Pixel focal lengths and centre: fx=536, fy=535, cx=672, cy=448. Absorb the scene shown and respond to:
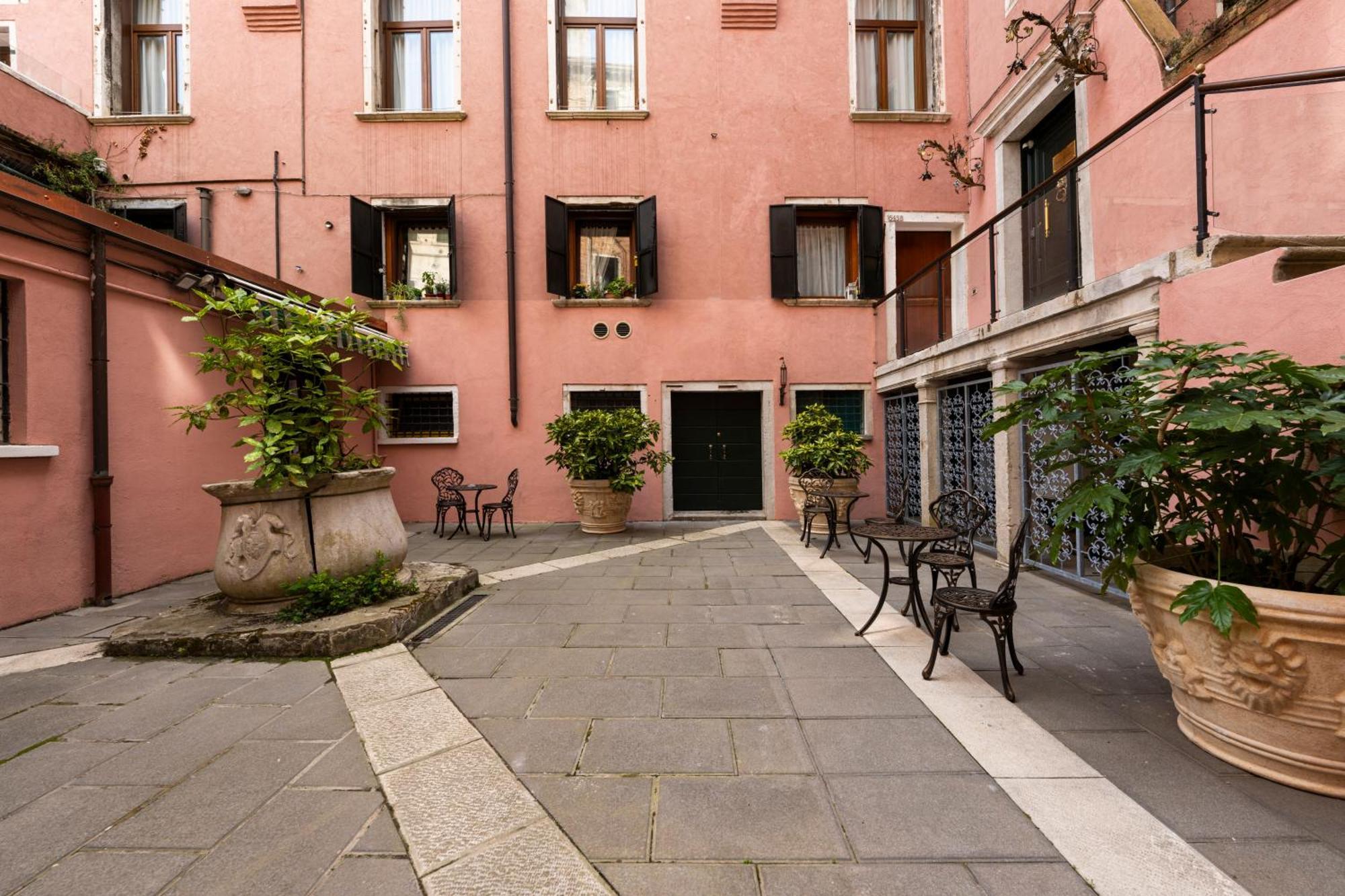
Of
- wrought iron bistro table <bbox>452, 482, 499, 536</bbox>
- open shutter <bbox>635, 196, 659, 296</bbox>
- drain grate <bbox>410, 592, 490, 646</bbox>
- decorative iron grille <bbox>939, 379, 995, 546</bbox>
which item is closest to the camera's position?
drain grate <bbox>410, 592, 490, 646</bbox>

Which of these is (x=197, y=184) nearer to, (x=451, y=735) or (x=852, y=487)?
(x=451, y=735)

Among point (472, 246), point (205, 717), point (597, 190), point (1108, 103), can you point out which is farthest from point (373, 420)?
point (1108, 103)

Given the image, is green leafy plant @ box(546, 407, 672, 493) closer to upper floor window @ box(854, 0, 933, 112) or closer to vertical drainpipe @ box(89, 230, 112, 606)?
vertical drainpipe @ box(89, 230, 112, 606)

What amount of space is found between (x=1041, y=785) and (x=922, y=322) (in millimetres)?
6668

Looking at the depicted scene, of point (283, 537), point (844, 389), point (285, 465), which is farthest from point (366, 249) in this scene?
point (844, 389)

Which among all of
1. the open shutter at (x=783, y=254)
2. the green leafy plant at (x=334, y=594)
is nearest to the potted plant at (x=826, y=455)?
the open shutter at (x=783, y=254)

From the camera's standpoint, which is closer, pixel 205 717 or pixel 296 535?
pixel 205 717

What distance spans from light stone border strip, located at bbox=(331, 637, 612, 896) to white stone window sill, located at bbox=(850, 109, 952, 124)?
1045cm

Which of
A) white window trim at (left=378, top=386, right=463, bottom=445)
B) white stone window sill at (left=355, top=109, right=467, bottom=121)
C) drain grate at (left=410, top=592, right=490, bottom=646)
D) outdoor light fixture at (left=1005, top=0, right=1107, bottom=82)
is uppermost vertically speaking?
white stone window sill at (left=355, top=109, right=467, bottom=121)

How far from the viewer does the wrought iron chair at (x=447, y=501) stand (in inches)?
309

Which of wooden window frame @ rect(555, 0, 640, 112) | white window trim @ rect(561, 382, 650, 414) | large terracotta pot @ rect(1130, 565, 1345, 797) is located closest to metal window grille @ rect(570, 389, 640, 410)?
white window trim @ rect(561, 382, 650, 414)

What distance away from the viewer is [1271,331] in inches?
115

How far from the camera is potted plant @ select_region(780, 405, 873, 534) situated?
7.53 metres

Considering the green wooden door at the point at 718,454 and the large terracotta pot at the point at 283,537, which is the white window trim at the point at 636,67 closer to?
the green wooden door at the point at 718,454
